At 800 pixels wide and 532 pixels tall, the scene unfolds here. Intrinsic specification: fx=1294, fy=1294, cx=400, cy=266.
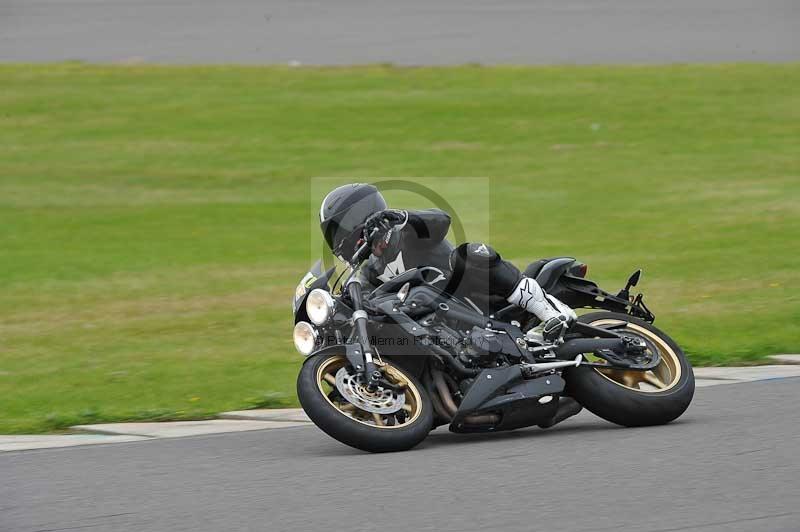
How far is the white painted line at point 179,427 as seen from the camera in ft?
26.1

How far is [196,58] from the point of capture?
83.9 ft

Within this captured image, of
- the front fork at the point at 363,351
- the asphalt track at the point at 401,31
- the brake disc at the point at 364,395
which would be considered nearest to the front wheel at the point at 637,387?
the brake disc at the point at 364,395

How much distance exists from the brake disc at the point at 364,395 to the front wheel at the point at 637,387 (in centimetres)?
105

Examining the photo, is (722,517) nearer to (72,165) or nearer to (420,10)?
(72,165)

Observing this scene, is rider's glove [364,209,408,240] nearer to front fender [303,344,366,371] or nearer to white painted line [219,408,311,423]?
front fender [303,344,366,371]

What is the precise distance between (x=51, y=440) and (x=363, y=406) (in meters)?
2.17

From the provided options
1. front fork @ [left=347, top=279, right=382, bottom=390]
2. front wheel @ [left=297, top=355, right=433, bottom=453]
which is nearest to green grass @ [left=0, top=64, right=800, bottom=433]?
front fork @ [left=347, top=279, right=382, bottom=390]

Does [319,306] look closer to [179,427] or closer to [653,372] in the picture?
[179,427]

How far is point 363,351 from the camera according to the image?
6.84 m

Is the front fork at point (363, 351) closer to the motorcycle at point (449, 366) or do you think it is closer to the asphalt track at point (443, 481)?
→ the motorcycle at point (449, 366)

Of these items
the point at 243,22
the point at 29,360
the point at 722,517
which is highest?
the point at 243,22

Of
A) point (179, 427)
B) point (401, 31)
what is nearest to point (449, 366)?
point (179, 427)

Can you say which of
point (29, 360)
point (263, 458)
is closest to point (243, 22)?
point (29, 360)

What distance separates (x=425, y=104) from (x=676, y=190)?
245 inches
